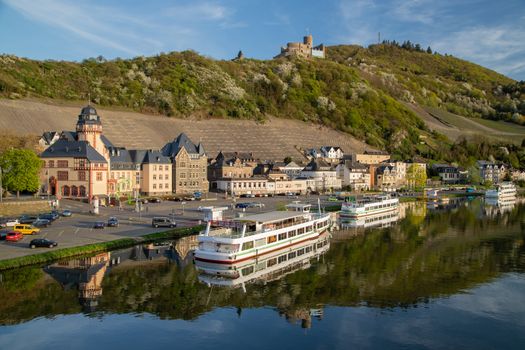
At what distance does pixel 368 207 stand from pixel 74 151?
129ft

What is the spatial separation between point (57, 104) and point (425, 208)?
8160 centimetres

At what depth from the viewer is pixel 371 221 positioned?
63.2 metres

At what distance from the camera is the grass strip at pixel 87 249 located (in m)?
33.0

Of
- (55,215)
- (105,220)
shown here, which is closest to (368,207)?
(105,220)

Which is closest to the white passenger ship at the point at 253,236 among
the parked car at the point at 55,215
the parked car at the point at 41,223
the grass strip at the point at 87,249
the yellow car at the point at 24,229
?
the grass strip at the point at 87,249

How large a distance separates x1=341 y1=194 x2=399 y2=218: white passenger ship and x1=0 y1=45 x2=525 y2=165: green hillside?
7052 centimetres

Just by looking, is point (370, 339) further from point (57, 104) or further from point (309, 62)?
point (309, 62)

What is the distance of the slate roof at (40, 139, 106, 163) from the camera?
6681cm

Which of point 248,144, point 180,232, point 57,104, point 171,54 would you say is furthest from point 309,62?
point 180,232

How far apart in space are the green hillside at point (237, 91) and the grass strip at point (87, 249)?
3068 inches

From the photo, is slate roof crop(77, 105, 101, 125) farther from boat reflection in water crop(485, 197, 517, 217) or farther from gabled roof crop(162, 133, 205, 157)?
boat reflection in water crop(485, 197, 517, 217)

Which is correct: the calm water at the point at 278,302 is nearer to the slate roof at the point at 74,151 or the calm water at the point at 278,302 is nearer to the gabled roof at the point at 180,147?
the slate roof at the point at 74,151

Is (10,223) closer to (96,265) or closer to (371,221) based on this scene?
(96,265)

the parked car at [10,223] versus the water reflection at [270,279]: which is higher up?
the parked car at [10,223]
